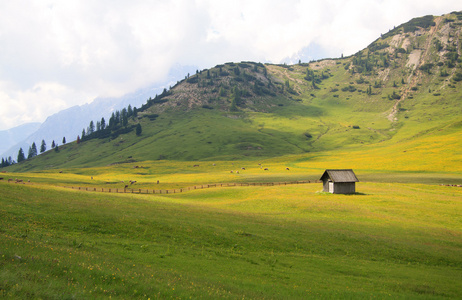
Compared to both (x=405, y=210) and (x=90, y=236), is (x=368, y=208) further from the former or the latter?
(x=90, y=236)

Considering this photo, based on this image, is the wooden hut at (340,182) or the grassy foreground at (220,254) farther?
the wooden hut at (340,182)

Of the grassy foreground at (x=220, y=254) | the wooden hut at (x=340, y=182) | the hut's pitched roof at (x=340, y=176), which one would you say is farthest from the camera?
the hut's pitched roof at (x=340, y=176)

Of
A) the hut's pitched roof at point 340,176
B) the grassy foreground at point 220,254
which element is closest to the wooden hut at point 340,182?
the hut's pitched roof at point 340,176

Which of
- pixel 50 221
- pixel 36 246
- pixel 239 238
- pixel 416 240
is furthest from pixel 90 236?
pixel 416 240

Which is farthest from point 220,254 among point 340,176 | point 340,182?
point 340,176

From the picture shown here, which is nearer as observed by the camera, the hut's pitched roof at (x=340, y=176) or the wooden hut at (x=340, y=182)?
the wooden hut at (x=340, y=182)

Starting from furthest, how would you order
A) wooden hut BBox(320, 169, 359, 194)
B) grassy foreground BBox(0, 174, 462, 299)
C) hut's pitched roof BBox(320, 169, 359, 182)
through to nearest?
hut's pitched roof BBox(320, 169, 359, 182)
wooden hut BBox(320, 169, 359, 194)
grassy foreground BBox(0, 174, 462, 299)

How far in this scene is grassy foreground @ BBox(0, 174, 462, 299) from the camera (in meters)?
15.1

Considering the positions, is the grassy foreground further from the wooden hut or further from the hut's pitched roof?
the hut's pitched roof

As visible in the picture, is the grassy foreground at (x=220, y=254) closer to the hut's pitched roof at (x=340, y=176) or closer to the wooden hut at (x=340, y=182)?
the wooden hut at (x=340, y=182)

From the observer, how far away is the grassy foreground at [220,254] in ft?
49.5

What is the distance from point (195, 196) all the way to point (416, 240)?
5195cm

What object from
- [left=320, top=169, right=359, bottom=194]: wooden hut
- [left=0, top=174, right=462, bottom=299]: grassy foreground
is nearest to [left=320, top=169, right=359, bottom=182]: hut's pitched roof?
[left=320, top=169, right=359, bottom=194]: wooden hut

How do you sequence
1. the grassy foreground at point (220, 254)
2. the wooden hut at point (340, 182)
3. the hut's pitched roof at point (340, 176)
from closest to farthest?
the grassy foreground at point (220, 254) < the wooden hut at point (340, 182) < the hut's pitched roof at point (340, 176)
